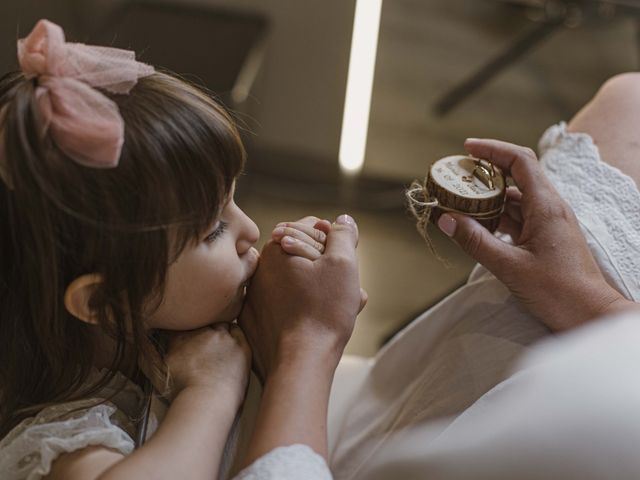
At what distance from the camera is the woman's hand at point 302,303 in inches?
30.3

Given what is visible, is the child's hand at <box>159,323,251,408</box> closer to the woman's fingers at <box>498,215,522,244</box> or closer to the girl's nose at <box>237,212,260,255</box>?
the girl's nose at <box>237,212,260,255</box>

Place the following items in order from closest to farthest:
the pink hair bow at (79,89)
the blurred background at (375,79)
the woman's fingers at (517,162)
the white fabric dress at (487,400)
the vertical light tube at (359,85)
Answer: the white fabric dress at (487,400) < the pink hair bow at (79,89) < the woman's fingers at (517,162) < the blurred background at (375,79) < the vertical light tube at (359,85)

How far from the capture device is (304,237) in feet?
2.74

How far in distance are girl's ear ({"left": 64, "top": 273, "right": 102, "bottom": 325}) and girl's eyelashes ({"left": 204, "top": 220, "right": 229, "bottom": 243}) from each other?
0.11 m

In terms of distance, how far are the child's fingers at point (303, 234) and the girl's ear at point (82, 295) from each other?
0.20 meters

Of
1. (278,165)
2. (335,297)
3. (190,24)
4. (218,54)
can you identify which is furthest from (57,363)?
(278,165)

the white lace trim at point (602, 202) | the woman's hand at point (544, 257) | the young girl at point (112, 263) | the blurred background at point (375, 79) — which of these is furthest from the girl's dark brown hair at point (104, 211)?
the blurred background at point (375, 79)

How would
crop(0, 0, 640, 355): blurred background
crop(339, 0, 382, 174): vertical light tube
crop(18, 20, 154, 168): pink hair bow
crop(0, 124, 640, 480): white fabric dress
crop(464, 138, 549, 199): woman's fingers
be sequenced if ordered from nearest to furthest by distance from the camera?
1. crop(0, 124, 640, 480): white fabric dress
2. crop(18, 20, 154, 168): pink hair bow
3. crop(464, 138, 549, 199): woman's fingers
4. crop(0, 0, 640, 355): blurred background
5. crop(339, 0, 382, 174): vertical light tube

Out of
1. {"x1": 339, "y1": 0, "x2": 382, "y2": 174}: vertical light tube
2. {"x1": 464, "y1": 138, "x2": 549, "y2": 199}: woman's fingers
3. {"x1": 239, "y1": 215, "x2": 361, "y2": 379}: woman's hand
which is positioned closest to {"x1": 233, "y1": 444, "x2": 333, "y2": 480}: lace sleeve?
{"x1": 239, "y1": 215, "x2": 361, "y2": 379}: woman's hand

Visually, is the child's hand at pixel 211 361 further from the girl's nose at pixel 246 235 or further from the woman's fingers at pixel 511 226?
the woman's fingers at pixel 511 226

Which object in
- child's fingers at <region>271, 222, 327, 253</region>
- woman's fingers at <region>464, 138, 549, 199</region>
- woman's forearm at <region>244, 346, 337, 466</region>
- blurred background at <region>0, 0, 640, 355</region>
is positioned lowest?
blurred background at <region>0, 0, 640, 355</region>

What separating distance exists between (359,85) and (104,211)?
1.48 meters

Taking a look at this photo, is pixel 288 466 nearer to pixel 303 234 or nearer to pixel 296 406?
pixel 296 406

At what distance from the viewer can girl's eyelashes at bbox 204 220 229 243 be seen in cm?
77
